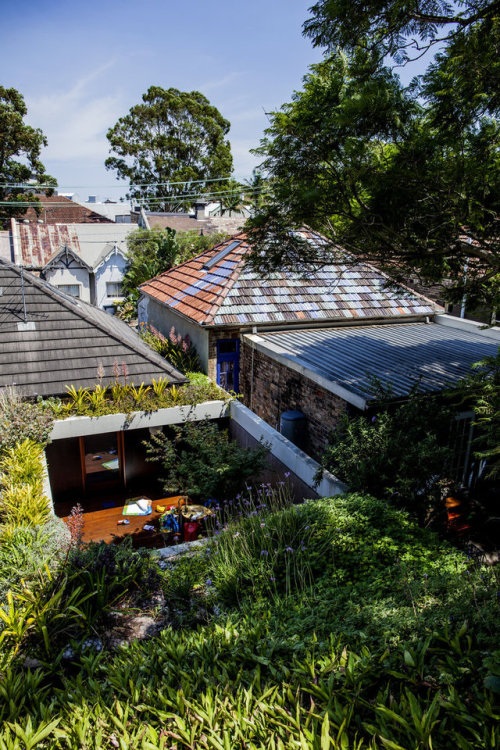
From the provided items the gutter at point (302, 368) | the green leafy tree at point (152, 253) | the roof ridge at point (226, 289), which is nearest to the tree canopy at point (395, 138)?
the gutter at point (302, 368)

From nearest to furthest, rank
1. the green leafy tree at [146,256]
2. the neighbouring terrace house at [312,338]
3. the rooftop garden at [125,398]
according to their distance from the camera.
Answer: the rooftop garden at [125,398], the neighbouring terrace house at [312,338], the green leafy tree at [146,256]

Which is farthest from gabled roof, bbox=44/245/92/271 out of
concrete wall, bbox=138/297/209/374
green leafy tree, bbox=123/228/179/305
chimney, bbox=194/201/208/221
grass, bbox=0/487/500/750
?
grass, bbox=0/487/500/750

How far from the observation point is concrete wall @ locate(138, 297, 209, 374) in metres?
12.9

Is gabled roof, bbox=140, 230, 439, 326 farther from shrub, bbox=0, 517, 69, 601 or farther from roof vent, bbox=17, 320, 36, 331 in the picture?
shrub, bbox=0, 517, 69, 601

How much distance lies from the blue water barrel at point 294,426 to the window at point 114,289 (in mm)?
27812

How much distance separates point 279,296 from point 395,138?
664cm

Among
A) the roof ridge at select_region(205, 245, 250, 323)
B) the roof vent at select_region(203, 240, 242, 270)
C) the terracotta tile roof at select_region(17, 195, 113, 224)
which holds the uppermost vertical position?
the terracotta tile roof at select_region(17, 195, 113, 224)

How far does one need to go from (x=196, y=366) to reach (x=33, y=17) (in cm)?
801

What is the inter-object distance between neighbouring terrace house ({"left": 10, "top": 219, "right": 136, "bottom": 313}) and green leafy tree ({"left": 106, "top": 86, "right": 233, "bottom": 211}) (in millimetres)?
17242

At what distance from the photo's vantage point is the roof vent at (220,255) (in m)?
15.1

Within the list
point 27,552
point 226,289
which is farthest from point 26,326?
point 27,552

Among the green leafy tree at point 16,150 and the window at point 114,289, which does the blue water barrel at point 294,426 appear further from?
the green leafy tree at point 16,150

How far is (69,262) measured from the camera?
33188 millimetres

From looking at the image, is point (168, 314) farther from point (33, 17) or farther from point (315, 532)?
point (315, 532)
